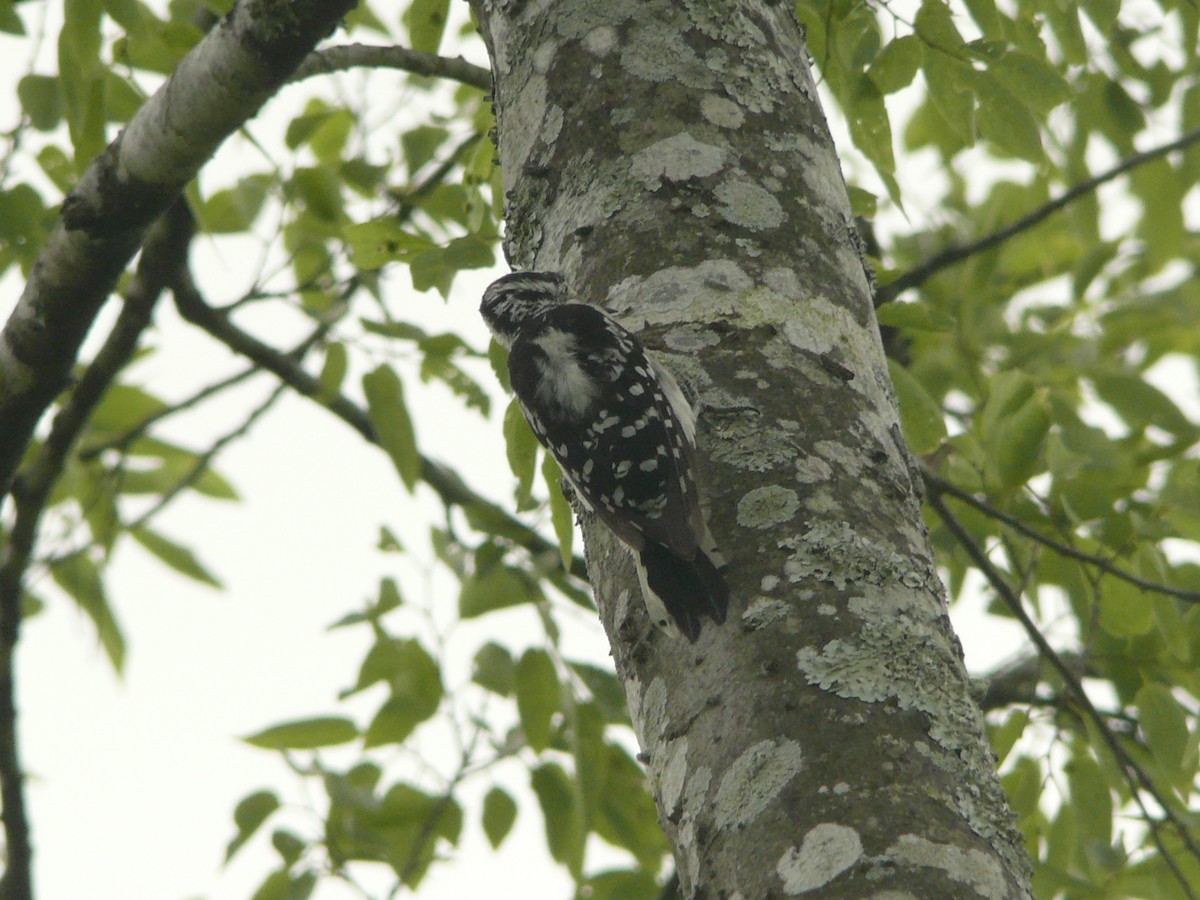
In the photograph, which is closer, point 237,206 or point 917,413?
point 917,413

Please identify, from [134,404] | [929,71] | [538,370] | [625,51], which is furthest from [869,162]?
[134,404]

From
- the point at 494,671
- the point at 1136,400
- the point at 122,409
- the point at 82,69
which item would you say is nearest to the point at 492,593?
the point at 494,671

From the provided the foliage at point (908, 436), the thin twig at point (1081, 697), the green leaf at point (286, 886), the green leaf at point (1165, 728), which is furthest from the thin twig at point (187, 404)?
the green leaf at point (1165, 728)

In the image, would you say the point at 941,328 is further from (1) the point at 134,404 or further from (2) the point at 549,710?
(1) the point at 134,404

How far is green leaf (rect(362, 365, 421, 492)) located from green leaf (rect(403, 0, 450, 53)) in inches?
37.0

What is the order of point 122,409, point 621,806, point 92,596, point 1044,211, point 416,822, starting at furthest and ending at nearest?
point 122,409
point 92,596
point 1044,211
point 621,806
point 416,822

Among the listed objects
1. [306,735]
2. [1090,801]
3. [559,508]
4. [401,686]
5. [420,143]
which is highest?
[420,143]

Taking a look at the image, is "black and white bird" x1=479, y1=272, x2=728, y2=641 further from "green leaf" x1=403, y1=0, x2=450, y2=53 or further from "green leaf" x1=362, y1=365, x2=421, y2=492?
"green leaf" x1=403, y1=0, x2=450, y2=53

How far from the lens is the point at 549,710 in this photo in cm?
399

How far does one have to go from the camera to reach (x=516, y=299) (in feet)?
12.7

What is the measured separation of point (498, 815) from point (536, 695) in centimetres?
41

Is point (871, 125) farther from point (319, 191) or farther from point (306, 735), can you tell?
point (306, 735)

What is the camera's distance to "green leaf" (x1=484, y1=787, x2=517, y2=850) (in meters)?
4.07

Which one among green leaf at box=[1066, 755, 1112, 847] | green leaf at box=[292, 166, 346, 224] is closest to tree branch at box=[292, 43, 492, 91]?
green leaf at box=[292, 166, 346, 224]
